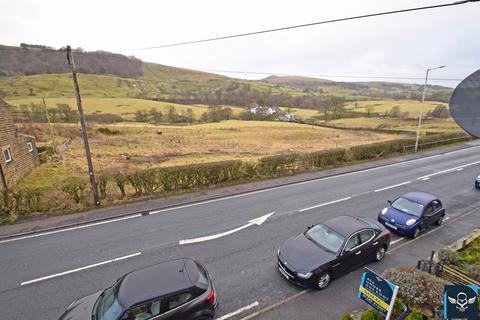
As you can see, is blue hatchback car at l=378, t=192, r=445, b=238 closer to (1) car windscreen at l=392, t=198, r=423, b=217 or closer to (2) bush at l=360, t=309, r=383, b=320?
(1) car windscreen at l=392, t=198, r=423, b=217

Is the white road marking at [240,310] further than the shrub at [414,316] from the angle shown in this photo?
Yes

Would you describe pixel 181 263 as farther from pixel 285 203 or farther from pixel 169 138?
pixel 169 138

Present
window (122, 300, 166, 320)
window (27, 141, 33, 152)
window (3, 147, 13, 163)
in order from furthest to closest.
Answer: window (27, 141, 33, 152), window (3, 147, 13, 163), window (122, 300, 166, 320)

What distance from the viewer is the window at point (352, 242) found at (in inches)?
305

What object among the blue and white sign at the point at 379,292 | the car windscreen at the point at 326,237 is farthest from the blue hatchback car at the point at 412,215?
the blue and white sign at the point at 379,292

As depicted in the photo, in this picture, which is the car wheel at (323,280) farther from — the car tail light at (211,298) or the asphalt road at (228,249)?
the car tail light at (211,298)

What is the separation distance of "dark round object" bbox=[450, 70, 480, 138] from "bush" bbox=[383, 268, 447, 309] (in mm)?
3602

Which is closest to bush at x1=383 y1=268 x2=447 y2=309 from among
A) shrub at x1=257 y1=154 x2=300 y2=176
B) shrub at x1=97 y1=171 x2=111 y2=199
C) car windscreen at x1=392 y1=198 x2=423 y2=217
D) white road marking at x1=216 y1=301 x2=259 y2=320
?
white road marking at x1=216 y1=301 x2=259 y2=320

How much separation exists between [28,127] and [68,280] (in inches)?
1489

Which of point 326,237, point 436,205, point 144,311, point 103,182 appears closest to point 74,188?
point 103,182

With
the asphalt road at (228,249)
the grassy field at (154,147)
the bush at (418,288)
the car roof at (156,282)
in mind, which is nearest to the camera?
the car roof at (156,282)

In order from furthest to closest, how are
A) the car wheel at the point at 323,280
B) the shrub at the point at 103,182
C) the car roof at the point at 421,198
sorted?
the shrub at the point at 103,182, the car roof at the point at 421,198, the car wheel at the point at 323,280

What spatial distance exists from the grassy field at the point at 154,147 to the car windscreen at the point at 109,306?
1541 centimetres

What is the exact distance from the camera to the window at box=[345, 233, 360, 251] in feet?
25.4
